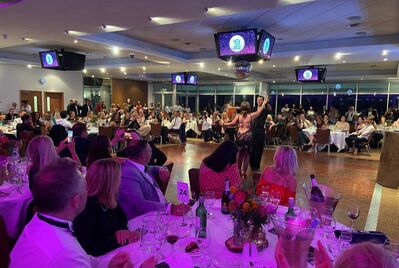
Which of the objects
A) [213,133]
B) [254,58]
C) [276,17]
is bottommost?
[213,133]

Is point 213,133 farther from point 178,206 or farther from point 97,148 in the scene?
point 178,206

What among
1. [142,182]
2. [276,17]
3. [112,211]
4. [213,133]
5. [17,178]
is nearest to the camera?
[112,211]

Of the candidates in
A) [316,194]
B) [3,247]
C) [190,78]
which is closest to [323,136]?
[190,78]

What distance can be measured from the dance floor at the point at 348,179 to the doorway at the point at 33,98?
23.2ft

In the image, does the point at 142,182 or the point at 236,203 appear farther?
the point at 142,182

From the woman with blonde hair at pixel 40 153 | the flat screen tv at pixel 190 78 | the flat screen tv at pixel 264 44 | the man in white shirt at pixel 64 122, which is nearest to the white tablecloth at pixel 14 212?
the woman with blonde hair at pixel 40 153

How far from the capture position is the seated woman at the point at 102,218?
184cm

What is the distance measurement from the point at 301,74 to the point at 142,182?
434 inches

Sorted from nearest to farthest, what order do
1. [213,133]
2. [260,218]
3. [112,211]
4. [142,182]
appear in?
[260,218] → [112,211] → [142,182] → [213,133]

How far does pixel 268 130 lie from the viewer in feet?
39.4

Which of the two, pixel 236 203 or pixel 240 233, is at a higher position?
pixel 236 203

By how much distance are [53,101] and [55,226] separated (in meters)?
15.1

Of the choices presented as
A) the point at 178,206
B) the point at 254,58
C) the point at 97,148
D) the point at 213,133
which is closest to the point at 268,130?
the point at 213,133

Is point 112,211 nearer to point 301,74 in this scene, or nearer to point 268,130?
point 268,130
